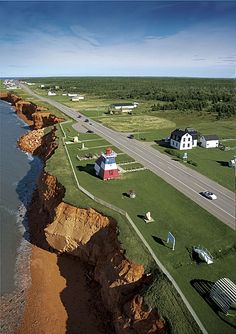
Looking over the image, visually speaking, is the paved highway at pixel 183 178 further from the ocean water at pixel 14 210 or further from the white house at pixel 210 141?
the ocean water at pixel 14 210

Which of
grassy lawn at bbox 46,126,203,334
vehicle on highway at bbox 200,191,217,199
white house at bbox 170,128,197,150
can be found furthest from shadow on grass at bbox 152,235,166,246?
white house at bbox 170,128,197,150

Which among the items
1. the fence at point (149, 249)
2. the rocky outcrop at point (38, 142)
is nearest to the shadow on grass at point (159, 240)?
the fence at point (149, 249)

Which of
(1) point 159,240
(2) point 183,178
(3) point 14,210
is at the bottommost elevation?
(3) point 14,210

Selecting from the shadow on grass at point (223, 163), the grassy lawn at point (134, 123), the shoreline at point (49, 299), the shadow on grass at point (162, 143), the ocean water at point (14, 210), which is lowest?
the shoreline at point (49, 299)

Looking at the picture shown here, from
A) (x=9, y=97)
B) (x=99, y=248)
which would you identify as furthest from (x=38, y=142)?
(x=9, y=97)

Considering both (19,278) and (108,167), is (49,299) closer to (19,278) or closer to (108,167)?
(19,278)

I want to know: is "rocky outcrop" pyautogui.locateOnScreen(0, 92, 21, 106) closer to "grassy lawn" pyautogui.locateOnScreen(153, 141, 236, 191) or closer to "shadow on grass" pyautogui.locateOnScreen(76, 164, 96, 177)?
"grassy lawn" pyautogui.locateOnScreen(153, 141, 236, 191)
